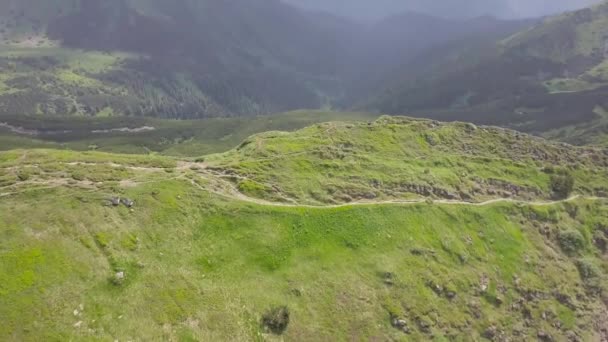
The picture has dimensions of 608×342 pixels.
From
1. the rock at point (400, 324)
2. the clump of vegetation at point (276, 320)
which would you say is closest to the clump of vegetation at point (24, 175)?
the clump of vegetation at point (276, 320)

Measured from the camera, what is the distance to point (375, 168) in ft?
300

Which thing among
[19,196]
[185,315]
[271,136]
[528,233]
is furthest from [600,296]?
[19,196]

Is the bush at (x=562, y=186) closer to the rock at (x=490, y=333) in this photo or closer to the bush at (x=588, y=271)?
the bush at (x=588, y=271)

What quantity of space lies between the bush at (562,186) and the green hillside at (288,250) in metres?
3.03

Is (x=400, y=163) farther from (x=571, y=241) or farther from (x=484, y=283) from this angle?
(x=571, y=241)

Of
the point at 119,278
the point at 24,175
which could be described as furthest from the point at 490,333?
the point at 24,175

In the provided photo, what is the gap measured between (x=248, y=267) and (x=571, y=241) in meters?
72.2

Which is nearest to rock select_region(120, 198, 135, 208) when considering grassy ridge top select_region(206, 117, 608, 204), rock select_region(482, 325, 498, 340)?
grassy ridge top select_region(206, 117, 608, 204)

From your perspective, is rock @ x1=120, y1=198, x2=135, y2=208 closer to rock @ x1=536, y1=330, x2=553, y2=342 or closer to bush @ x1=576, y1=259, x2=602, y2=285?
rock @ x1=536, y1=330, x2=553, y2=342

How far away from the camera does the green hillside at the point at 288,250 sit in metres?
44.6

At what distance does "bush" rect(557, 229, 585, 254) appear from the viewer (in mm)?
89500

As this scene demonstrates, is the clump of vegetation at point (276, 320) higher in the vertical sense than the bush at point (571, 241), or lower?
higher

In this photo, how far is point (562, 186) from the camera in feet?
344

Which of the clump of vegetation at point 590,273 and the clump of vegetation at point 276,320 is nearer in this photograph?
the clump of vegetation at point 276,320
